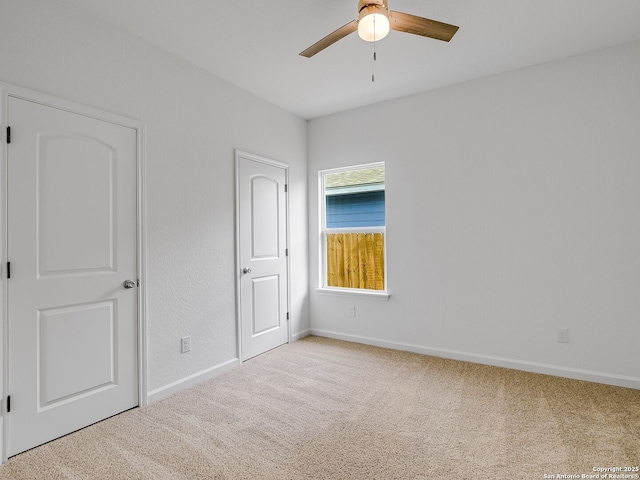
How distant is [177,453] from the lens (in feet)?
6.45

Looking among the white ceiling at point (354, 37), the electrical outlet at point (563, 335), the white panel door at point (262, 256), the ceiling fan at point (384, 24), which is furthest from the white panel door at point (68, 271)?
the electrical outlet at point (563, 335)

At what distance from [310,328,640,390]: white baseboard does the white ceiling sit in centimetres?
262

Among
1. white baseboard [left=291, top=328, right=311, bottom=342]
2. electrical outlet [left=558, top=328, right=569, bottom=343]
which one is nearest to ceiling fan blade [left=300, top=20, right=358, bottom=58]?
electrical outlet [left=558, top=328, right=569, bottom=343]

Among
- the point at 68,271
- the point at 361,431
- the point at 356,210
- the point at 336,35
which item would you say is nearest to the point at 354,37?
the point at 336,35

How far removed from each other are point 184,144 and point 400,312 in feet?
8.74

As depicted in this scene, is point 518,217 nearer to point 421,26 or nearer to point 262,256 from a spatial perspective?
point 421,26

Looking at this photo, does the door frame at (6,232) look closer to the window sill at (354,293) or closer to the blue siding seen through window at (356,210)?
the window sill at (354,293)

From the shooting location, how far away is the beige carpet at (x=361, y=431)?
1.82m

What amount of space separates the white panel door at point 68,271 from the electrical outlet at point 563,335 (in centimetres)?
340

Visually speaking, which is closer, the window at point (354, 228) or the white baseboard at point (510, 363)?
the white baseboard at point (510, 363)

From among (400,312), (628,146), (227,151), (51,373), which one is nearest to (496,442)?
(400,312)

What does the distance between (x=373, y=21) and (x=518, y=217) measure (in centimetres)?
222

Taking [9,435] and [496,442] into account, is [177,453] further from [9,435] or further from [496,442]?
A: [496,442]

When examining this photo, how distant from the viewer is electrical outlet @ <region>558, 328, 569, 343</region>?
2.94 m
